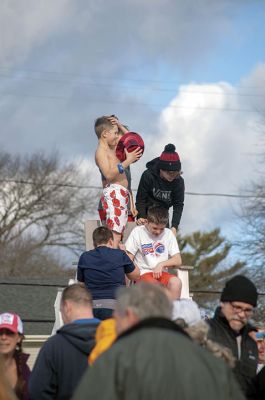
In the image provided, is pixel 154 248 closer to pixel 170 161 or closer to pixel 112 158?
pixel 170 161

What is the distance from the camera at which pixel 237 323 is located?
660cm

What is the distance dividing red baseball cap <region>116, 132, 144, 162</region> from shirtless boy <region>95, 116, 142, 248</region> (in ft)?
0.16

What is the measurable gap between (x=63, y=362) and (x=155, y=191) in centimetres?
537

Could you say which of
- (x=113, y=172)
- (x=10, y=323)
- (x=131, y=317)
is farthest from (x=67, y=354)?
(x=113, y=172)

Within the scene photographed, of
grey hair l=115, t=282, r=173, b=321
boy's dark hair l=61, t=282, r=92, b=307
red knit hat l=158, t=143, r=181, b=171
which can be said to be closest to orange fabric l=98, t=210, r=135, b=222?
red knit hat l=158, t=143, r=181, b=171

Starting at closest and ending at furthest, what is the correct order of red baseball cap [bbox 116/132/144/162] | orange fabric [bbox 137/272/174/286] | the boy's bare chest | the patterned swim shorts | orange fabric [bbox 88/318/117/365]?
1. orange fabric [bbox 88/318/117/365]
2. orange fabric [bbox 137/272/174/286]
3. the patterned swim shorts
4. red baseball cap [bbox 116/132/144/162]
5. the boy's bare chest

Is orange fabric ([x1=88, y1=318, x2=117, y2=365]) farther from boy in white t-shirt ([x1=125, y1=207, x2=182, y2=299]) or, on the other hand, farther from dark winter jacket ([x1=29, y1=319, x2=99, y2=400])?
boy in white t-shirt ([x1=125, y1=207, x2=182, y2=299])

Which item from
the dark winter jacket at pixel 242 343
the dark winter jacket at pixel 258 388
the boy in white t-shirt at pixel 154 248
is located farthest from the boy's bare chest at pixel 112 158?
the dark winter jacket at pixel 258 388

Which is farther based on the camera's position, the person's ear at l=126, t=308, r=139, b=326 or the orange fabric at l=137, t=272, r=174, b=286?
the orange fabric at l=137, t=272, r=174, b=286

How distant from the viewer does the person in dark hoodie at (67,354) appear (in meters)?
6.80

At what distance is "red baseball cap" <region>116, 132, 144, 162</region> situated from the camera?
1188 cm

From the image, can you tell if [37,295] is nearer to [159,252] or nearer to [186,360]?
[159,252]

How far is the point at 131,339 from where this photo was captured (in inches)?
176

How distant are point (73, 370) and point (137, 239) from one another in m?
4.49
